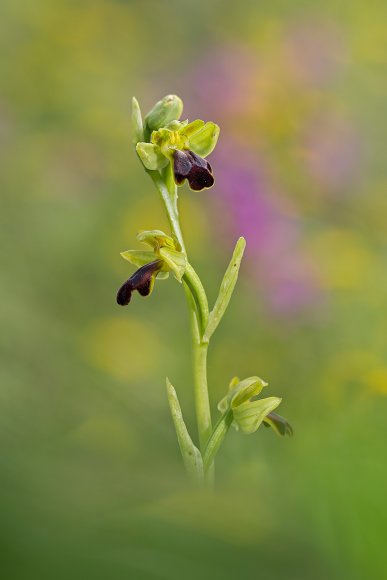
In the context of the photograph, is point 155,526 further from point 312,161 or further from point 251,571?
point 312,161

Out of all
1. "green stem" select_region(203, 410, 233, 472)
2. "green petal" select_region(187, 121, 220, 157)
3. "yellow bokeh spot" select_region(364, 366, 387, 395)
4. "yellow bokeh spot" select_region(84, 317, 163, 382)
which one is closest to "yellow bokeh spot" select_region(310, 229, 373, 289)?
"yellow bokeh spot" select_region(84, 317, 163, 382)

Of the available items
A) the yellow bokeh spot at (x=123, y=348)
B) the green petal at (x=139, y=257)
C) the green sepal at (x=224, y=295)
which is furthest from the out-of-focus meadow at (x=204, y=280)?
the green petal at (x=139, y=257)

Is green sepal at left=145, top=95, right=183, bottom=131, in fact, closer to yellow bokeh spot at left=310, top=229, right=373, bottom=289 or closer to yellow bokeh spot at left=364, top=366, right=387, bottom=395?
yellow bokeh spot at left=364, top=366, right=387, bottom=395

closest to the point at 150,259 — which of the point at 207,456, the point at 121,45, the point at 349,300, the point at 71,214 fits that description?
the point at 207,456

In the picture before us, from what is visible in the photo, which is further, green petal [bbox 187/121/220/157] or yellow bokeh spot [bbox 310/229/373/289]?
yellow bokeh spot [bbox 310/229/373/289]

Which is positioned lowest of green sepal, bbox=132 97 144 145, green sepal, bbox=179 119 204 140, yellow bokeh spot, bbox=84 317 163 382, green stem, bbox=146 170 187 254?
yellow bokeh spot, bbox=84 317 163 382

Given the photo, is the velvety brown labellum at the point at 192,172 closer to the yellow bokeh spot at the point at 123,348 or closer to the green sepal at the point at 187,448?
Result: the green sepal at the point at 187,448

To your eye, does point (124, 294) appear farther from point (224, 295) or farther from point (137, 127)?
point (137, 127)
